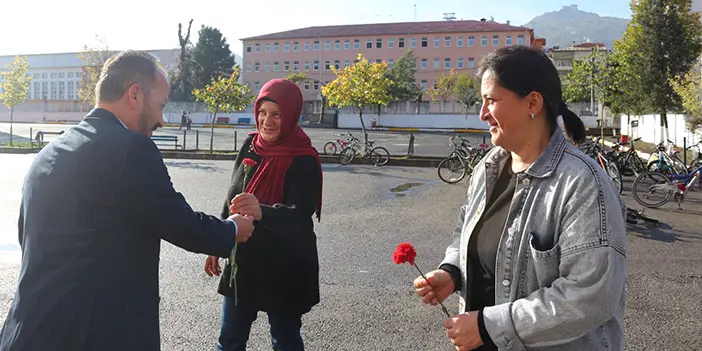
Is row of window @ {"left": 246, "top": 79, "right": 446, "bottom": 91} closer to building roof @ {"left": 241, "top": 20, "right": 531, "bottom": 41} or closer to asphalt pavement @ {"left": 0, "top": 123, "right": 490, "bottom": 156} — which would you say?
building roof @ {"left": 241, "top": 20, "right": 531, "bottom": 41}

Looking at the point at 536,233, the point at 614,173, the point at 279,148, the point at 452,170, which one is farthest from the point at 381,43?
the point at 536,233

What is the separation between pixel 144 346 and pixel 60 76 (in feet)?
366

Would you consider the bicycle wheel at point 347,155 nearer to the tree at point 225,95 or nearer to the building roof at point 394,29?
the tree at point 225,95

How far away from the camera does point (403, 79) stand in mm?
72500

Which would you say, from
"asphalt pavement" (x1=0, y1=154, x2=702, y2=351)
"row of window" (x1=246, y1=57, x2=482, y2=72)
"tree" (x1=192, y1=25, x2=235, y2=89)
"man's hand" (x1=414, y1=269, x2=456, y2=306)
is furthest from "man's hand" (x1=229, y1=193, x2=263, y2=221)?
"row of window" (x1=246, y1=57, x2=482, y2=72)

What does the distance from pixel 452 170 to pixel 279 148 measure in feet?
41.6

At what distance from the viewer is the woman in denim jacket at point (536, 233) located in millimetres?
1719

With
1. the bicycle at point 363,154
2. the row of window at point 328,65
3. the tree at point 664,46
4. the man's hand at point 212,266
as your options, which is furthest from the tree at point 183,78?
the man's hand at point 212,266

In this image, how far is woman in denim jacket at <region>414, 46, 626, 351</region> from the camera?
172cm

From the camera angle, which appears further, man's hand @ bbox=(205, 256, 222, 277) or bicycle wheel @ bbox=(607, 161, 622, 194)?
bicycle wheel @ bbox=(607, 161, 622, 194)

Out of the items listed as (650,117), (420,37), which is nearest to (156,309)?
(650,117)

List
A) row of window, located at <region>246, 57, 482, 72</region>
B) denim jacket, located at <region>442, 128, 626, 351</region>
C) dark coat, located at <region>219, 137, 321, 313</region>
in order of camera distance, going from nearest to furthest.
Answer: denim jacket, located at <region>442, 128, 626, 351</region> < dark coat, located at <region>219, 137, 321, 313</region> < row of window, located at <region>246, 57, 482, 72</region>

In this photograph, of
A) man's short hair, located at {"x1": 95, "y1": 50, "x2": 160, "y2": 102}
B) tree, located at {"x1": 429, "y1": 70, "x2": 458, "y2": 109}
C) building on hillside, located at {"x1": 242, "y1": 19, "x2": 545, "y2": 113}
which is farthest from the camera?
building on hillside, located at {"x1": 242, "y1": 19, "x2": 545, "y2": 113}

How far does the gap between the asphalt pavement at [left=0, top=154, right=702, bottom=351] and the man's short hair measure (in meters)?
2.46
